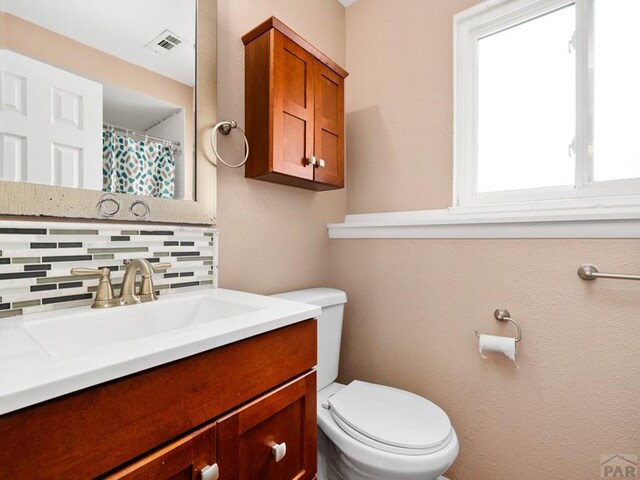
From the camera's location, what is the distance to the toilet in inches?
36.6

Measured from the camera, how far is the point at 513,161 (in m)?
1.37

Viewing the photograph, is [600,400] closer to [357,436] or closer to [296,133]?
[357,436]

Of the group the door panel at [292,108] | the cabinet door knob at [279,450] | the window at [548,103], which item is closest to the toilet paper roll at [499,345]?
the window at [548,103]

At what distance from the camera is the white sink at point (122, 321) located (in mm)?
717

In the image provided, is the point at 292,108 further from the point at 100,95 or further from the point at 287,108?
the point at 100,95

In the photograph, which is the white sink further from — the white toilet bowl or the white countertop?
the white toilet bowl

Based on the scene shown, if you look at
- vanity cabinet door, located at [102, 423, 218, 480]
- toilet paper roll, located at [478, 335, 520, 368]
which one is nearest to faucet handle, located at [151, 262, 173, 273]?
vanity cabinet door, located at [102, 423, 218, 480]

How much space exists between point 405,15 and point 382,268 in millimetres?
1256

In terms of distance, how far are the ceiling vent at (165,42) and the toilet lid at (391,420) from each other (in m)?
1.35

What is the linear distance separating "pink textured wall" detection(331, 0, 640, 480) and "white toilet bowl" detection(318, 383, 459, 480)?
364 mm

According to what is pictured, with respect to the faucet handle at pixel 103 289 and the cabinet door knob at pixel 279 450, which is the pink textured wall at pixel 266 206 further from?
the cabinet door knob at pixel 279 450

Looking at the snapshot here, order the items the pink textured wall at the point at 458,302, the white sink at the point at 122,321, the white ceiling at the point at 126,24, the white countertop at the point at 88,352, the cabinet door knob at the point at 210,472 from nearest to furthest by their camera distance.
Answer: the white countertop at the point at 88,352 → the cabinet door knob at the point at 210,472 → the white sink at the point at 122,321 → the white ceiling at the point at 126,24 → the pink textured wall at the point at 458,302

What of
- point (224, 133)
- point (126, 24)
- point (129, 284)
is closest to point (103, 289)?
point (129, 284)

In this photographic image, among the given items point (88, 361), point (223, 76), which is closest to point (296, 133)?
point (223, 76)
